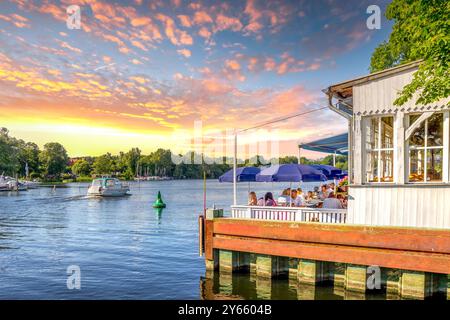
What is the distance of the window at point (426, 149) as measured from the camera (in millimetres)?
11594

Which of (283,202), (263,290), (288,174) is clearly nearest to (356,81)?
(288,174)

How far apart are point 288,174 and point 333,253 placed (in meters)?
3.47

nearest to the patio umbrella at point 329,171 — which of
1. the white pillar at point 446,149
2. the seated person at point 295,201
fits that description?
the seated person at point 295,201

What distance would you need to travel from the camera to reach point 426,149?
37.4 ft

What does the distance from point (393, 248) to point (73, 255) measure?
1738 centimetres

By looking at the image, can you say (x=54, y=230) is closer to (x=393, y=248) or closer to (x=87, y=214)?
(x=87, y=214)

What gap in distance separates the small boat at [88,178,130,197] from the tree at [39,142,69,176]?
10945cm

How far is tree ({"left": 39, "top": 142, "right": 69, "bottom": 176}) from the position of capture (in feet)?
565

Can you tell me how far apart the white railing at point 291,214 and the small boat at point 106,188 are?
206ft

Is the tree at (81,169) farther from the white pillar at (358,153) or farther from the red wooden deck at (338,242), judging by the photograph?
the white pillar at (358,153)

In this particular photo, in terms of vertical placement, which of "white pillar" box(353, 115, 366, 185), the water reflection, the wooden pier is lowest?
the water reflection

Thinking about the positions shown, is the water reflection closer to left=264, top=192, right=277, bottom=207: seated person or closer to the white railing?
the white railing

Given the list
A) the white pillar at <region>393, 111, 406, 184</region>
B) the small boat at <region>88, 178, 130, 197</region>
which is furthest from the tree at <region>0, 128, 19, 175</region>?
the white pillar at <region>393, 111, 406, 184</region>

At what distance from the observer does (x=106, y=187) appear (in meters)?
73.6
